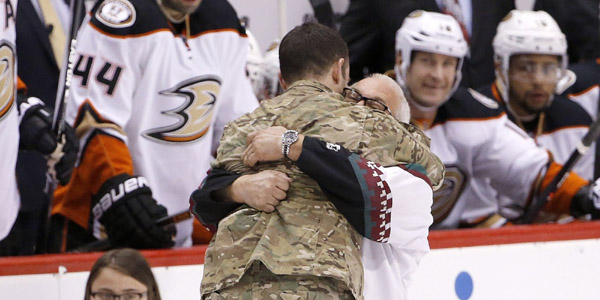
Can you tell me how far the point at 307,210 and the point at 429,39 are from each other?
2.00 m

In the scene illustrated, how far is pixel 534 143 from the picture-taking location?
4023mm

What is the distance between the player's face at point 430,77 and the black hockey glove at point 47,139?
4.22 ft

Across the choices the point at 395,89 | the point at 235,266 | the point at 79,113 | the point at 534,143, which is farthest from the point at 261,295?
the point at 534,143

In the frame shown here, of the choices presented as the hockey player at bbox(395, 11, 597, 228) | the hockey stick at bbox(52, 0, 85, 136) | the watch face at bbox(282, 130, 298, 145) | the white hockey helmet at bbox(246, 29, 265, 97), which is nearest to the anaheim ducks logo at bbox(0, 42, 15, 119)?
the hockey stick at bbox(52, 0, 85, 136)

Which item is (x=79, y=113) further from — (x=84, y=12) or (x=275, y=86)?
(x=275, y=86)

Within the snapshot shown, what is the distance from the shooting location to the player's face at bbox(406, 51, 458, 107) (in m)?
3.83

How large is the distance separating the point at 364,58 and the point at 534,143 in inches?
32.0

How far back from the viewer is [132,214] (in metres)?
3.03

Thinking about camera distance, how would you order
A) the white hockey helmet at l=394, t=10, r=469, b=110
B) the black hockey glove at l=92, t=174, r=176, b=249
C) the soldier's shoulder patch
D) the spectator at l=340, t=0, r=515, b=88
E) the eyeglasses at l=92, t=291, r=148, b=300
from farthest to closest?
the spectator at l=340, t=0, r=515, b=88
the white hockey helmet at l=394, t=10, r=469, b=110
the soldier's shoulder patch
the black hockey glove at l=92, t=174, r=176, b=249
the eyeglasses at l=92, t=291, r=148, b=300

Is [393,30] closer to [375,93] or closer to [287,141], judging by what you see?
[375,93]

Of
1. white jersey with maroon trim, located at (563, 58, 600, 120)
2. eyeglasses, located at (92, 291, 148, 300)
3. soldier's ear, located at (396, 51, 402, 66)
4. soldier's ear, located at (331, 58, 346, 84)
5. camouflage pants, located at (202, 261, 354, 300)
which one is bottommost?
white jersey with maroon trim, located at (563, 58, 600, 120)

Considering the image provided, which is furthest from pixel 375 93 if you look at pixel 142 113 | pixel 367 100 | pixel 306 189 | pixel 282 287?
pixel 142 113

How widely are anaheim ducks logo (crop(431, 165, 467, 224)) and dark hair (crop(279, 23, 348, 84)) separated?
1.71 m

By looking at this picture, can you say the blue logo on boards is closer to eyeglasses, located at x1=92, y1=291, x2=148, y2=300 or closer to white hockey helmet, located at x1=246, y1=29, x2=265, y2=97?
eyeglasses, located at x1=92, y1=291, x2=148, y2=300
